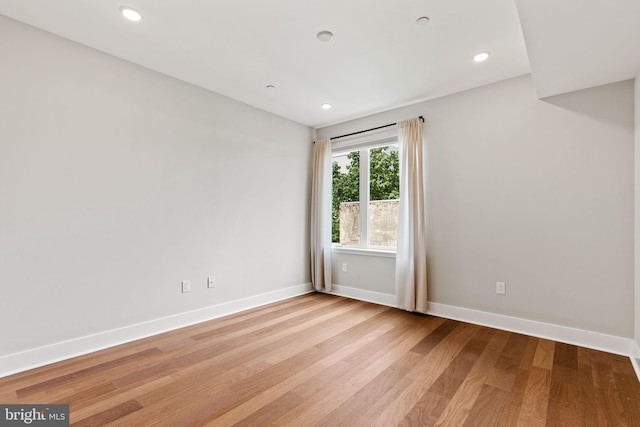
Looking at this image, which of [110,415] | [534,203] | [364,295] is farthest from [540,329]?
[110,415]

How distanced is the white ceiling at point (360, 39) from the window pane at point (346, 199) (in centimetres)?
148

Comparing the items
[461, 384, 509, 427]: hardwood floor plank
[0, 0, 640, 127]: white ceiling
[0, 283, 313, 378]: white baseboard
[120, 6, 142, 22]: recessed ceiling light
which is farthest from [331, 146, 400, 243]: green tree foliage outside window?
[120, 6, 142, 22]: recessed ceiling light

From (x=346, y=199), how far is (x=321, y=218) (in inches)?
19.4

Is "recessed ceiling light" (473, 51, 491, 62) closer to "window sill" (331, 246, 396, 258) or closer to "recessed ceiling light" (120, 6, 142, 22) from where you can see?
"window sill" (331, 246, 396, 258)

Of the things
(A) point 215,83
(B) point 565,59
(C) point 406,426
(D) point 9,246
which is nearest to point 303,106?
(A) point 215,83

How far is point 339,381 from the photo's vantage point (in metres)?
2.14

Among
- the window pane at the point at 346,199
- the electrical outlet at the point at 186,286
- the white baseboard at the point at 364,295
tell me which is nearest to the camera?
the electrical outlet at the point at 186,286

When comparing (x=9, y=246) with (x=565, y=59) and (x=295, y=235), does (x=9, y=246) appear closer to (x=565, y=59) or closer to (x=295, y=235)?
(x=295, y=235)

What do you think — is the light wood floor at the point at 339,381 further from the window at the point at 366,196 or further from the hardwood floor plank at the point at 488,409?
the window at the point at 366,196

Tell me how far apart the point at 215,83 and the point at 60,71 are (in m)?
1.31

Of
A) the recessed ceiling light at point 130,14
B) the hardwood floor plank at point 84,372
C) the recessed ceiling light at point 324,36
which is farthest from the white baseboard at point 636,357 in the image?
the recessed ceiling light at point 130,14

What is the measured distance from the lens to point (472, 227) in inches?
133

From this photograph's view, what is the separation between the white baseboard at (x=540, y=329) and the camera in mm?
2607

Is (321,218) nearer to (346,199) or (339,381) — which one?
(346,199)
